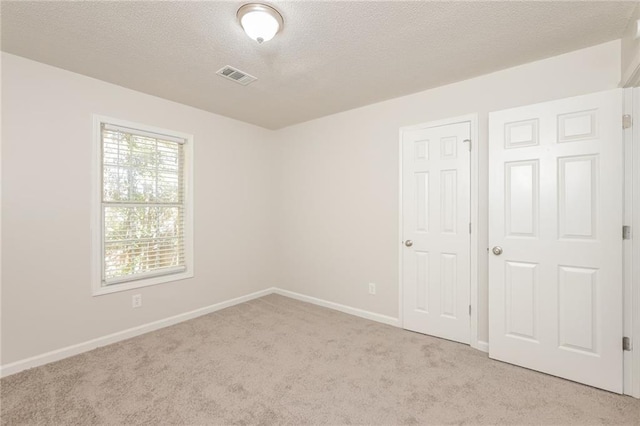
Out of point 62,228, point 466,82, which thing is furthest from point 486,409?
point 62,228

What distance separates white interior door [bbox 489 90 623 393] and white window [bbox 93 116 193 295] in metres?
3.24

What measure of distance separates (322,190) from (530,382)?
282 cm

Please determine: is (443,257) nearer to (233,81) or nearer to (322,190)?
(322,190)

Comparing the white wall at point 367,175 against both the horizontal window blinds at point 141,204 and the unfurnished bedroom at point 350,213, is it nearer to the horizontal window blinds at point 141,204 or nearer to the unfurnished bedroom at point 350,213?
the unfurnished bedroom at point 350,213

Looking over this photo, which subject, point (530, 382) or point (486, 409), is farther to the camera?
point (530, 382)

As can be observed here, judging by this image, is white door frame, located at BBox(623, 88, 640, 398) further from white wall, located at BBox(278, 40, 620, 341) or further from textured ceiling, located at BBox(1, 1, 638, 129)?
textured ceiling, located at BBox(1, 1, 638, 129)

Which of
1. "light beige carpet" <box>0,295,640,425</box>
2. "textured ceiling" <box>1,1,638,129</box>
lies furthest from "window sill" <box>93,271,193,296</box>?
"textured ceiling" <box>1,1,638,129</box>

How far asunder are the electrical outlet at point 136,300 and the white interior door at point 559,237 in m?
3.39

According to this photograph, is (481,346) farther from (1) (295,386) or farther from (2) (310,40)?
(2) (310,40)

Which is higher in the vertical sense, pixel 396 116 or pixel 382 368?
pixel 396 116

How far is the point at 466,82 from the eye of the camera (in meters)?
2.81

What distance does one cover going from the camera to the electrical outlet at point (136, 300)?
119 inches

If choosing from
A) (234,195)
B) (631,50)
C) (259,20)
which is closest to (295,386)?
(259,20)

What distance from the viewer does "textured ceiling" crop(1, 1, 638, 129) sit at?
183 cm
